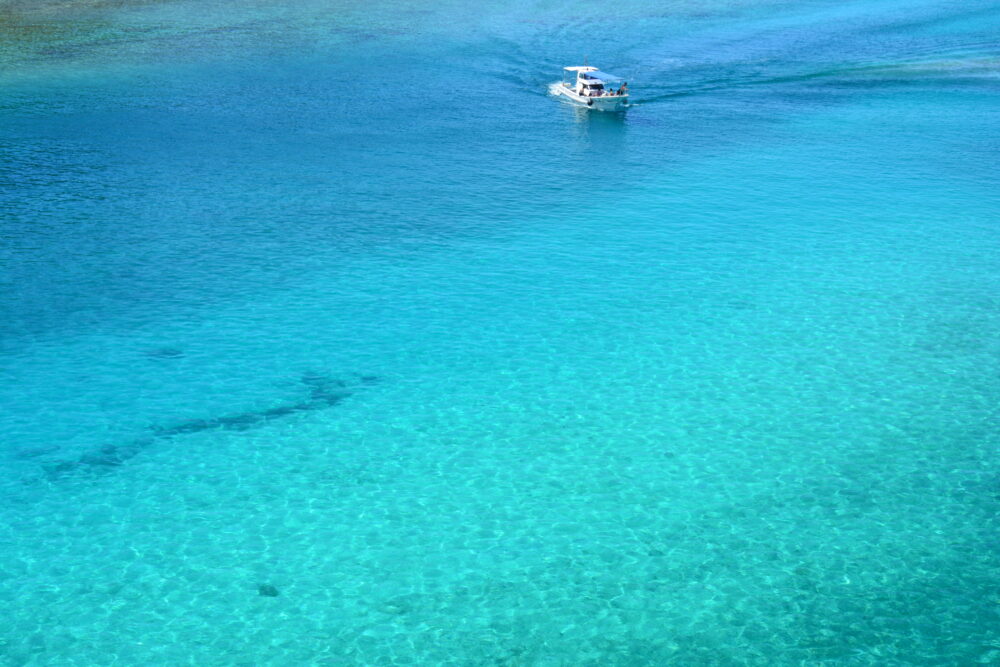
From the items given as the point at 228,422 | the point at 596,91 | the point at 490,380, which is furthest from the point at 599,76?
the point at 228,422

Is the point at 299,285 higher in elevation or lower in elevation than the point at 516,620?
higher

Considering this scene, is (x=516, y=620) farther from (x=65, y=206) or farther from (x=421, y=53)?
(x=421, y=53)

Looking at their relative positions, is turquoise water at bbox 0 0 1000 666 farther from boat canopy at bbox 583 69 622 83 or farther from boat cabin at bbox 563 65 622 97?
boat canopy at bbox 583 69 622 83

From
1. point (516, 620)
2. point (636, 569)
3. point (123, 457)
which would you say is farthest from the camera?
point (123, 457)

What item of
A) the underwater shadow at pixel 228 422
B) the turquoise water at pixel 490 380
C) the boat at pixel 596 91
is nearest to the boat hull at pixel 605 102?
the boat at pixel 596 91

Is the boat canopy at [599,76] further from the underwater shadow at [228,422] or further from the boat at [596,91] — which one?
the underwater shadow at [228,422]

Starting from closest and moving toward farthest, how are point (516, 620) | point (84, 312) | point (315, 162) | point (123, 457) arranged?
1. point (516, 620)
2. point (123, 457)
3. point (84, 312)
4. point (315, 162)

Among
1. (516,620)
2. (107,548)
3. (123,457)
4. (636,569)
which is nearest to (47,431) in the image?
(123,457)

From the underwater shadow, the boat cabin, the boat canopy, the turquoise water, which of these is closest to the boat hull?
the boat cabin
